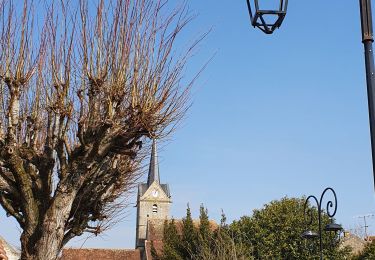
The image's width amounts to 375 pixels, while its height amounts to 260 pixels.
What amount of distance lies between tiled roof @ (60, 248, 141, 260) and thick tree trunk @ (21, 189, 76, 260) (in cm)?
4373

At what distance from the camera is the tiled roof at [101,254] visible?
2019 inches

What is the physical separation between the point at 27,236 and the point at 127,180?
3094 millimetres

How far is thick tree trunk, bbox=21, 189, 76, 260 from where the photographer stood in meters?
8.17

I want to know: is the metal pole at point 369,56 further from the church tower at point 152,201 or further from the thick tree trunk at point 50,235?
the church tower at point 152,201

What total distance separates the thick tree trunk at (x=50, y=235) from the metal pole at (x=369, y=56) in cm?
576

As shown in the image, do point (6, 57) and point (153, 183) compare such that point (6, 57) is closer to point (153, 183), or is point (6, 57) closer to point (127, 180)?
point (127, 180)

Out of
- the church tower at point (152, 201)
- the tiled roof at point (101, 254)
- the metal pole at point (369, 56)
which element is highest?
the church tower at point (152, 201)

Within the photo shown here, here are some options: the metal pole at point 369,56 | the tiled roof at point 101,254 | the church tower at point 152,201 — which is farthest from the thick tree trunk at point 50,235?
the church tower at point 152,201

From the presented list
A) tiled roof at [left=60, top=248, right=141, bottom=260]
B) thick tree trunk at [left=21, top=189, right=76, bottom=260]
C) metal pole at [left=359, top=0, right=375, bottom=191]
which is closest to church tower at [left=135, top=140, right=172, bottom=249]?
tiled roof at [left=60, top=248, right=141, bottom=260]

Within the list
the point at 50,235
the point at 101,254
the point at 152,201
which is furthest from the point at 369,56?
the point at 152,201

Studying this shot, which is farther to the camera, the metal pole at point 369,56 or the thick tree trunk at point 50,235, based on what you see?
the thick tree trunk at point 50,235

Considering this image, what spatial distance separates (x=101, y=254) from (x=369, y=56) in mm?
50735

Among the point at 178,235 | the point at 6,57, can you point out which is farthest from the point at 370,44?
the point at 178,235

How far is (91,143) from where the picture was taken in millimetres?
8648
